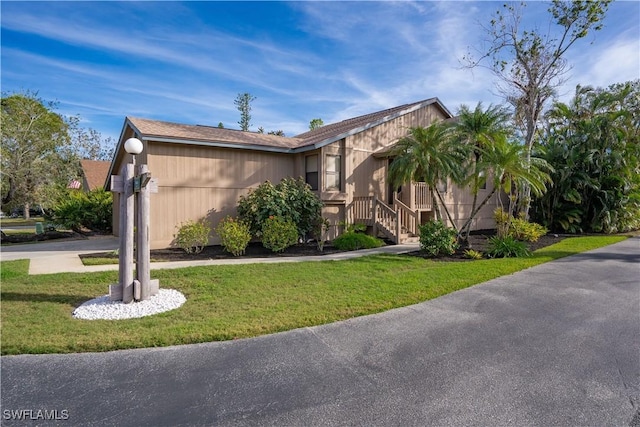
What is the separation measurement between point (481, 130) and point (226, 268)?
927 cm

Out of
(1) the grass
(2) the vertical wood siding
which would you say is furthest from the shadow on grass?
(2) the vertical wood siding

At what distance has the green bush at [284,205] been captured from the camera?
1100cm

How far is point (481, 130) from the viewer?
11.5 metres

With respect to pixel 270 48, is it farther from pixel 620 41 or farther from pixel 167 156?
pixel 620 41

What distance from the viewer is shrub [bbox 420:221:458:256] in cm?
982

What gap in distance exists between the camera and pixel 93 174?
2822 centimetres

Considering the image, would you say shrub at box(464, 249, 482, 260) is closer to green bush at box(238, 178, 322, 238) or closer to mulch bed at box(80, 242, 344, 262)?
mulch bed at box(80, 242, 344, 262)

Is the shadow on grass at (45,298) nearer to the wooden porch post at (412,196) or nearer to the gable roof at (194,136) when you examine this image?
the gable roof at (194,136)

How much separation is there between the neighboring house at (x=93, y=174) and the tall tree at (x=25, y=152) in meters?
6.96

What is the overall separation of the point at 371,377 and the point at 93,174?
3178cm

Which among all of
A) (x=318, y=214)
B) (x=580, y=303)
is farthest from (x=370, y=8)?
(x=580, y=303)

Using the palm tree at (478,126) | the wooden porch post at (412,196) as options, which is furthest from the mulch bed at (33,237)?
the palm tree at (478,126)

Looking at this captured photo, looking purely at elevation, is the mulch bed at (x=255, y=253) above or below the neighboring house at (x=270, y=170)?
below

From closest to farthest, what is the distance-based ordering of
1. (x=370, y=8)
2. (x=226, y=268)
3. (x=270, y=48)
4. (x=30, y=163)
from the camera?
(x=226, y=268)
(x=370, y=8)
(x=270, y=48)
(x=30, y=163)
